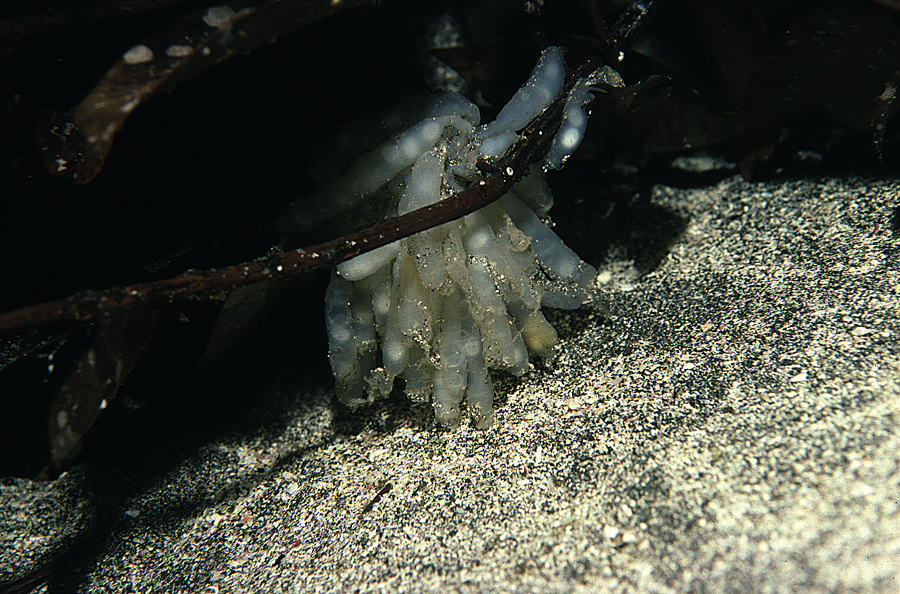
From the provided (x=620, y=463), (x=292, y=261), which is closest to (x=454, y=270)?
(x=292, y=261)

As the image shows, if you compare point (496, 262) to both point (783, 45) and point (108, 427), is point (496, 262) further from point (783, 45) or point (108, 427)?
point (108, 427)

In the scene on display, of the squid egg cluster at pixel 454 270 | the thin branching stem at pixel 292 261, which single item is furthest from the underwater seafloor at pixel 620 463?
the thin branching stem at pixel 292 261

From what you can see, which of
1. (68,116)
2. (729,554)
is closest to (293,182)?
(68,116)

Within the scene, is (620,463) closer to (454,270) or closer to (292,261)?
(454,270)

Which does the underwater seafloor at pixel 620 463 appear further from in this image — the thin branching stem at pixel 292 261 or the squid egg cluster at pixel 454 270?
the thin branching stem at pixel 292 261

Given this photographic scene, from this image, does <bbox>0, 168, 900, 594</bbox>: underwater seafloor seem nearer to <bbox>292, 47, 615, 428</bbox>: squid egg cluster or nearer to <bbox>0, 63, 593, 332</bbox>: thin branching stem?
<bbox>292, 47, 615, 428</bbox>: squid egg cluster

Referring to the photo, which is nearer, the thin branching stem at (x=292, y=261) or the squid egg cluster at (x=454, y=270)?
the thin branching stem at (x=292, y=261)

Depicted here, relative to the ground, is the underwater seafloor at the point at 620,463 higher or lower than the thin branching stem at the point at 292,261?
lower

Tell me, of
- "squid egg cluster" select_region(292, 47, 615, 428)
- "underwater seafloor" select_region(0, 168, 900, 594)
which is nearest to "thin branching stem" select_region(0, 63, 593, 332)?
"squid egg cluster" select_region(292, 47, 615, 428)
